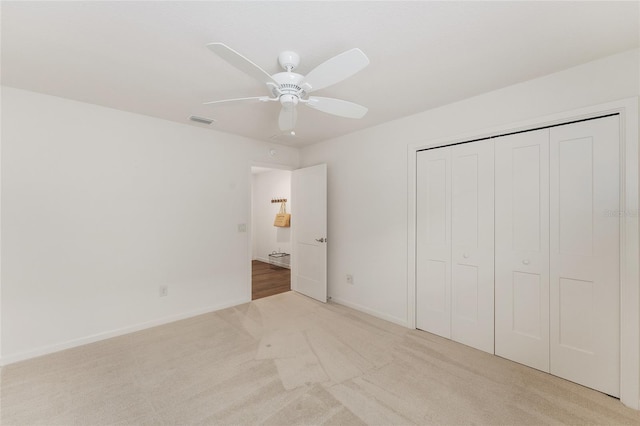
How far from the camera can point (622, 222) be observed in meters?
1.83

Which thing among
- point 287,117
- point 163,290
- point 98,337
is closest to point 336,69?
point 287,117

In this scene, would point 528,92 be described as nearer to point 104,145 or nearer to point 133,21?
point 133,21

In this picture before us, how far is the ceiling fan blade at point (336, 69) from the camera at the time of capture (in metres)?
1.32

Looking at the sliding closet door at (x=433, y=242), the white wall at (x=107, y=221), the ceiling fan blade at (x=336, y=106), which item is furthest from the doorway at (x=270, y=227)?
the ceiling fan blade at (x=336, y=106)

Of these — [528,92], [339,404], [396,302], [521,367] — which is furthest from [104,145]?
[521,367]

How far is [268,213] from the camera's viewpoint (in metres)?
6.84

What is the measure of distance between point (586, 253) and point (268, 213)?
5917mm

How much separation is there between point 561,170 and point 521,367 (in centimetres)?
168

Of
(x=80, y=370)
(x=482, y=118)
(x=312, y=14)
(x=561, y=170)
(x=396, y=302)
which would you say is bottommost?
(x=80, y=370)

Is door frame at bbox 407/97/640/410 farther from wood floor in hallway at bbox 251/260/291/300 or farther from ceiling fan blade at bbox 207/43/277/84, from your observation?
wood floor in hallway at bbox 251/260/291/300

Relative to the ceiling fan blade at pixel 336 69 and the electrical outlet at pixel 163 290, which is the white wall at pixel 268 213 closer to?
the electrical outlet at pixel 163 290

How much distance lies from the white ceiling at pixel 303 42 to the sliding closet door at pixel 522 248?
0.64m

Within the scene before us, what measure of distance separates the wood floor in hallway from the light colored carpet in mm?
1432

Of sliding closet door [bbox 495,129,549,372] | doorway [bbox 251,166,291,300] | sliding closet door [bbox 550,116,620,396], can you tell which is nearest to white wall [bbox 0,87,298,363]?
doorway [bbox 251,166,291,300]
